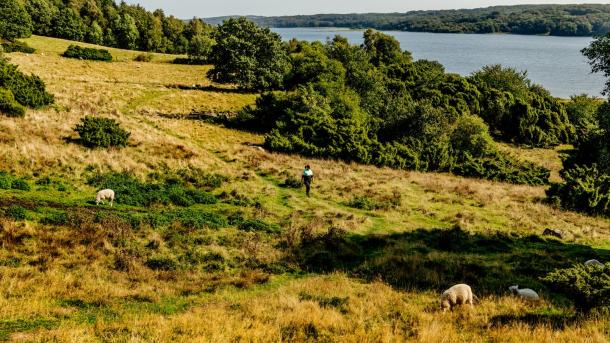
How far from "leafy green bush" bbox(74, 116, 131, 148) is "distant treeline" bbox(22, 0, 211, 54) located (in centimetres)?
7986

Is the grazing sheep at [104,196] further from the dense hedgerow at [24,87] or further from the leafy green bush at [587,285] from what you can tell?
the dense hedgerow at [24,87]

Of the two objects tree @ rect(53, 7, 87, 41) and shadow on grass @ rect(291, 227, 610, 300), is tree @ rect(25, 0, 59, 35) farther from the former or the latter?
shadow on grass @ rect(291, 227, 610, 300)

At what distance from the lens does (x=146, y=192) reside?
75.2ft

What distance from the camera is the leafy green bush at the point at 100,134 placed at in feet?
92.6

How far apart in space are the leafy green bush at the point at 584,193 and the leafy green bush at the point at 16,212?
104 ft

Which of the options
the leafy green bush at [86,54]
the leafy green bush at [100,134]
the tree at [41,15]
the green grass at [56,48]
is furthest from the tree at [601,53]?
the tree at [41,15]

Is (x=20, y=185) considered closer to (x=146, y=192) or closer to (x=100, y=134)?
(x=146, y=192)

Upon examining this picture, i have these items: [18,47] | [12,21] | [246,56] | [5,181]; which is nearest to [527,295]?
[5,181]

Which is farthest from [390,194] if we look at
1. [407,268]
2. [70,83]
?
[70,83]

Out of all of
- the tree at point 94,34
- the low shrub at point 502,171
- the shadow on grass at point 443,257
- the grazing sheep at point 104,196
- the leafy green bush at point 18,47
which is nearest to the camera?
the shadow on grass at point 443,257

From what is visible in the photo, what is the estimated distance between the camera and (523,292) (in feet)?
43.8

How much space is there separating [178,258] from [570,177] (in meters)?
28.6

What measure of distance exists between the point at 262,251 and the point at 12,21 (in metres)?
85.5

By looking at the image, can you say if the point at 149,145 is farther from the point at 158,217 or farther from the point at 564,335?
the point at 564,335
